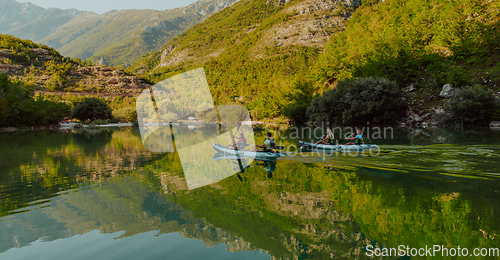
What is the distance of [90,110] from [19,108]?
26.9 m

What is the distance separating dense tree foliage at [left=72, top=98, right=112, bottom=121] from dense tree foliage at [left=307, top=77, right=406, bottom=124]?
71.3 m

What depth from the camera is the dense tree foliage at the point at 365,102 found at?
144 ft

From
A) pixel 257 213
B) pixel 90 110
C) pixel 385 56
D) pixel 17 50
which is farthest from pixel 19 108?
pixel 17 50

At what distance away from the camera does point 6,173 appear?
538 inches

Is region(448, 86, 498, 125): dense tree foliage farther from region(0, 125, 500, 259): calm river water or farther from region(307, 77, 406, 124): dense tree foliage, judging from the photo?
region(0, 125, 500, 259): calm river water

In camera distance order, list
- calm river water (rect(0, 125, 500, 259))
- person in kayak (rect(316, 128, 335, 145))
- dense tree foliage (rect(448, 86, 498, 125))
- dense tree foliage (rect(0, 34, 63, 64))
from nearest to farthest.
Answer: calm river water (rect(0, 125, 500, 259)), person in kayak (rect(316, 128, 335, 145)), dense tree foliage (rect(448, 86, 498, 125)), dense tree foliage (rect(0, 34, 63, 64))

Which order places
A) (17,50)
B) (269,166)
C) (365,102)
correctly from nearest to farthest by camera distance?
(269,166) < (365,102) < (17,50)

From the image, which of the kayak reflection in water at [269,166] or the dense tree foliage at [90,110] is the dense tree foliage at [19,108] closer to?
the dense tree foliage at [90,110]

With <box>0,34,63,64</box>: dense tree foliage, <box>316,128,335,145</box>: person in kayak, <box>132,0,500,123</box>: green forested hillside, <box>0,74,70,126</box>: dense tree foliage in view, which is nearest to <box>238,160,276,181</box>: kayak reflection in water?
<box>316,128,335,145</box>: person in kayak

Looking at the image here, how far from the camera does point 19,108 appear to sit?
58844mm

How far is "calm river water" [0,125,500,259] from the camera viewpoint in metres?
5.73

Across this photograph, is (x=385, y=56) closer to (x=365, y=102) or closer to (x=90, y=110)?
(x=365, y=102)

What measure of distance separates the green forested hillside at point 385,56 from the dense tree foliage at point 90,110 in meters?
46.5

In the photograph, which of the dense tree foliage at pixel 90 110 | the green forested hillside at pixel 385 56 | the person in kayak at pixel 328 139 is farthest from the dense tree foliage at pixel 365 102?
the dense tree foliage at pixel 90 110
